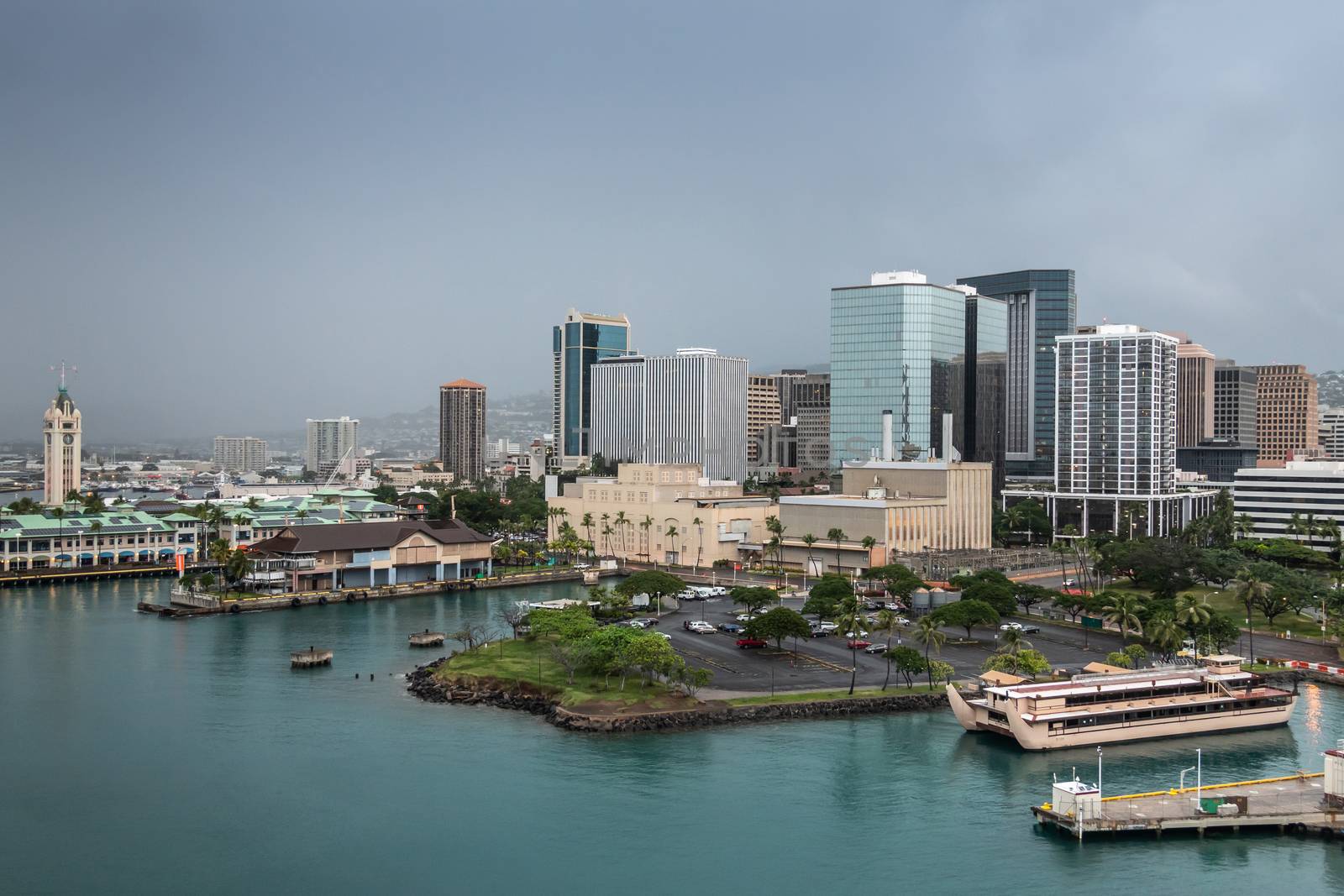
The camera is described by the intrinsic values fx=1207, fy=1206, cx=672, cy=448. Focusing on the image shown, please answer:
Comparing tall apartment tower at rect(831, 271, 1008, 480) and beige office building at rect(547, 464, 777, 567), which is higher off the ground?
tall apartment tower at rect(831, 271, 1008, 480)

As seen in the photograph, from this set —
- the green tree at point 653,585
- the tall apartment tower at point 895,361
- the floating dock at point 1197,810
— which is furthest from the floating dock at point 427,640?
the tall apartment tower at point 895,361

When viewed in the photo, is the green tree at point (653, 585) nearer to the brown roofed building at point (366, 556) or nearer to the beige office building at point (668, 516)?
the brown roofed building at point (366, 556)

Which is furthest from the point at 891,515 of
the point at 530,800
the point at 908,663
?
the point at 530,800

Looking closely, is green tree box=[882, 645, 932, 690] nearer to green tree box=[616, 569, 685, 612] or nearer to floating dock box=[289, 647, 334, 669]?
green tree box=[616, 569, 685, 612]

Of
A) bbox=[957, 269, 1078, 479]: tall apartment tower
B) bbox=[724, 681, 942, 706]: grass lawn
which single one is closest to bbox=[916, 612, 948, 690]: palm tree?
bbox=[724, 681, 942, 706]: grass lawn

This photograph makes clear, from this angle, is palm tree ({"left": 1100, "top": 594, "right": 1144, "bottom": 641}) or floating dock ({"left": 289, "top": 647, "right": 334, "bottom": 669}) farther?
palm tree ({"left": 1100, "top": 594, "right": 1144, "bottom": 641})

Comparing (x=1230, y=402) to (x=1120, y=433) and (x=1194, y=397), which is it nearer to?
(x=1194, y=397)
